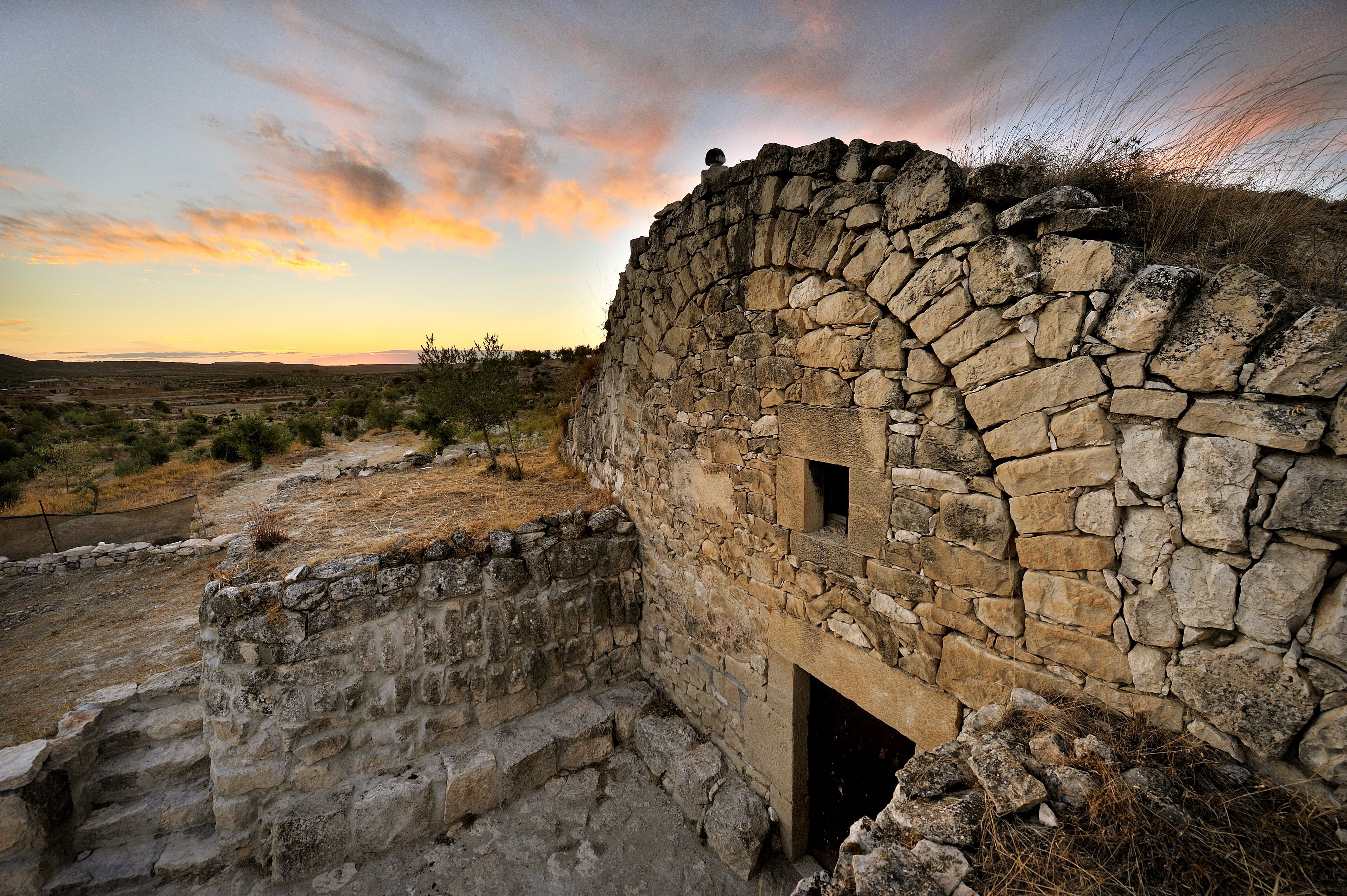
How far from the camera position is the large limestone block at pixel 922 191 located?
7.44ft

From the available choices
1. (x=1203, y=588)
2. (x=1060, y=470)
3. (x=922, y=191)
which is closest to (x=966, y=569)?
(x=1060, y=470)

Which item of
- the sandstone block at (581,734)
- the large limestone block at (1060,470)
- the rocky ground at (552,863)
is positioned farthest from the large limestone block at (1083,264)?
the sandstone block at (581,734)

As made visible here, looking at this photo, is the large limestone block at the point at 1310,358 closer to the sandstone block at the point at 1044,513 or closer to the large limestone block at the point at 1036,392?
the large limestone block at the point at 1036,392

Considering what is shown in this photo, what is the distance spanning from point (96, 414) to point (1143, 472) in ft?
127

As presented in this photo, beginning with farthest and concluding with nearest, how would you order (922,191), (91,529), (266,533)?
1. (91,529)
2. (266,533)
3. (922,191)

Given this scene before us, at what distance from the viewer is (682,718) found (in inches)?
187

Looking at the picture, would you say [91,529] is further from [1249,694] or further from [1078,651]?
[1249,694]

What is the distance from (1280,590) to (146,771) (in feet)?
23.3

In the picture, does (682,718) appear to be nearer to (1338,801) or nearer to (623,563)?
(623,563)

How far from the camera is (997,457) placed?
2.27m

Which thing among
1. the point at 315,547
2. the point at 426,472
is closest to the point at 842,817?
the point at 315,547

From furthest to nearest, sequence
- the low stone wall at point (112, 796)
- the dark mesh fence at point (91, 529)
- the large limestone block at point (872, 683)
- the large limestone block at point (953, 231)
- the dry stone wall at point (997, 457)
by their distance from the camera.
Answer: the dark mesh fence at point (91, 529) → the low stone wall at point (112, 796) → the large limestone block at point (872, 683) → the large limestone block at point (953, 231) → the dry stone wall at point (997, 457)

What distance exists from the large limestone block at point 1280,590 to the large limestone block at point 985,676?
0.71 metres

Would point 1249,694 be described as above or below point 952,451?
below
